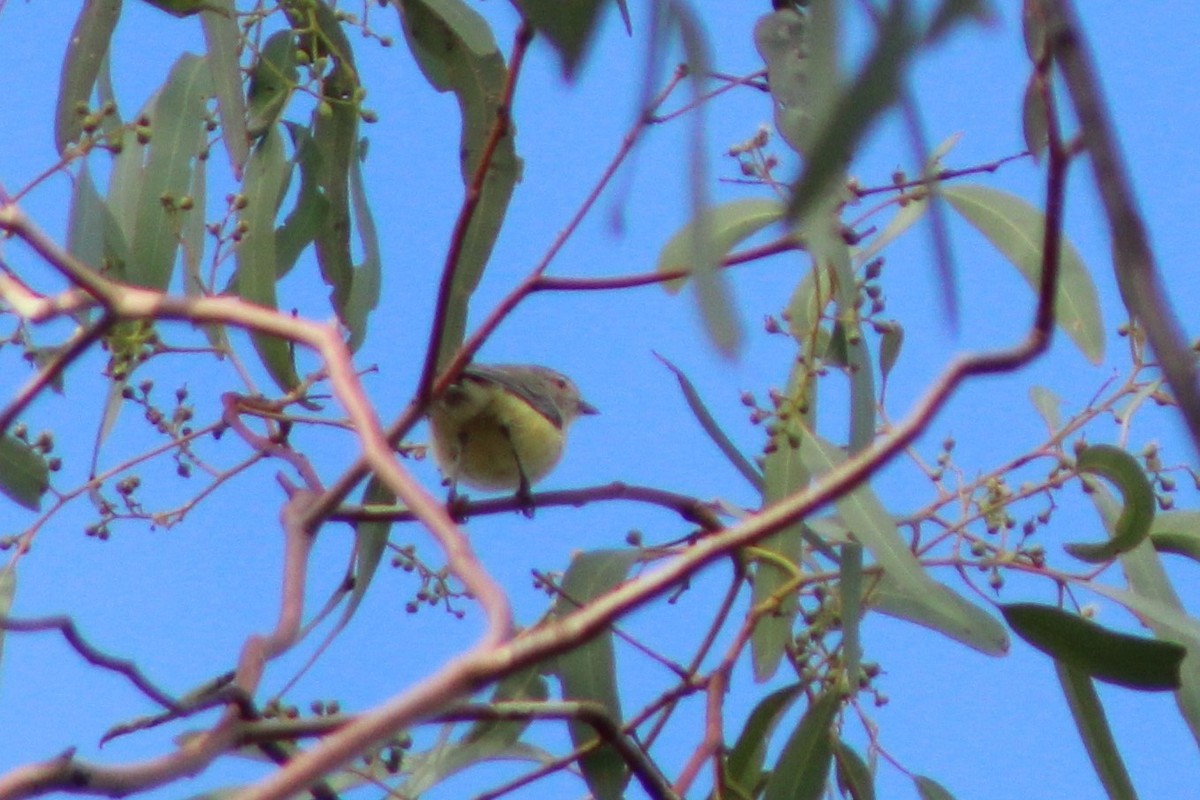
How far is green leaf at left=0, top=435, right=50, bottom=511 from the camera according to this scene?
2709 mm

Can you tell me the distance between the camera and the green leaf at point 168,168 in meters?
2.85

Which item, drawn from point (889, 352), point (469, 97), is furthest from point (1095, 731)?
point (469, 97)

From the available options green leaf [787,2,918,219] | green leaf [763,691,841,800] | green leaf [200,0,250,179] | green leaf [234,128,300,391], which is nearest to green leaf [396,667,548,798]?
green leaf [763,691,841,800]

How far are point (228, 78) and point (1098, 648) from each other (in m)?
1.71

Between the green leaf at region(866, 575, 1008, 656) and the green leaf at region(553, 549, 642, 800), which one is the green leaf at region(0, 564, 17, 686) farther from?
the green leaf at region(866, 575, 1008, 656)

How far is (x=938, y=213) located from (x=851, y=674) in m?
1.54

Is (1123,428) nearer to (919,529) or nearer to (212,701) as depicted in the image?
(919,529)

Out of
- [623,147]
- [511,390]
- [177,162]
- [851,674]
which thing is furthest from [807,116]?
[511,390]

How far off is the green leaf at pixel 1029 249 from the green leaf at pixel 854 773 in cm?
75

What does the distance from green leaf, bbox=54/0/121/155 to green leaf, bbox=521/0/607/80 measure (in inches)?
72.2

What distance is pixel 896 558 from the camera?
2271 millimetres

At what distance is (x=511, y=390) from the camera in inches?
164

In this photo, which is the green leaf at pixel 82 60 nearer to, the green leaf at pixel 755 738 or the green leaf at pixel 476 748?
the green leaf at pixel 476 748

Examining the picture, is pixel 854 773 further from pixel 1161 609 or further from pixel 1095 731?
pixel 1161 609
